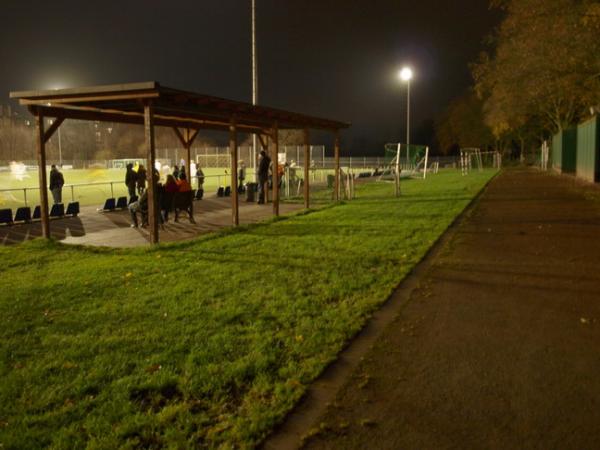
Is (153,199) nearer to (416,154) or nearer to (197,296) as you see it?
(197,296)

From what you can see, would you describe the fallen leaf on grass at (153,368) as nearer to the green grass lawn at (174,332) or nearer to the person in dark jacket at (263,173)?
the green grass lawn at (174,332)

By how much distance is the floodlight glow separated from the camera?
39156 mm

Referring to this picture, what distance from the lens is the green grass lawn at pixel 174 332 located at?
3721 millimetres

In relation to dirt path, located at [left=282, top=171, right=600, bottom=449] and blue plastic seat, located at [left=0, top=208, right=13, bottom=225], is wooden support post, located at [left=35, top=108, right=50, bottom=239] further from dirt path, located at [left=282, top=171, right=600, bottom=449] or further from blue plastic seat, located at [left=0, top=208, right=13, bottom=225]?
dirt path, located at [left=282, top=171, right=600, bottom=449]

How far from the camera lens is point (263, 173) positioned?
20016 millimetres

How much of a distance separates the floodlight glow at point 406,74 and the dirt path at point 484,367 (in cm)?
3225

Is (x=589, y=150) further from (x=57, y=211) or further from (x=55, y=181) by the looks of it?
(x=55, y=181)

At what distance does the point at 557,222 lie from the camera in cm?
1338

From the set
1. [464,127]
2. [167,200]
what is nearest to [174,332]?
[167,200]

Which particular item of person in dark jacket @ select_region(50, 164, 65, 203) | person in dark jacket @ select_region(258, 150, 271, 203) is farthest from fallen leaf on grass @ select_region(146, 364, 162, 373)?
person in dark jacket @ select_region(50, 164, 65, 203)

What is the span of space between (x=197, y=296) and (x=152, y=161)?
485 centimetres

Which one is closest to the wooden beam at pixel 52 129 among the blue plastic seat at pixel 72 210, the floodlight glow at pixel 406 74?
the blue plastic seat at pixel 72 210

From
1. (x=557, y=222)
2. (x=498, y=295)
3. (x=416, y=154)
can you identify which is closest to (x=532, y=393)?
(x=498, y=295)

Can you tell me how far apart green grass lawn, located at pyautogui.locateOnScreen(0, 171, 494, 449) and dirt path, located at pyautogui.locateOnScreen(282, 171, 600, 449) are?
47 centimetres
